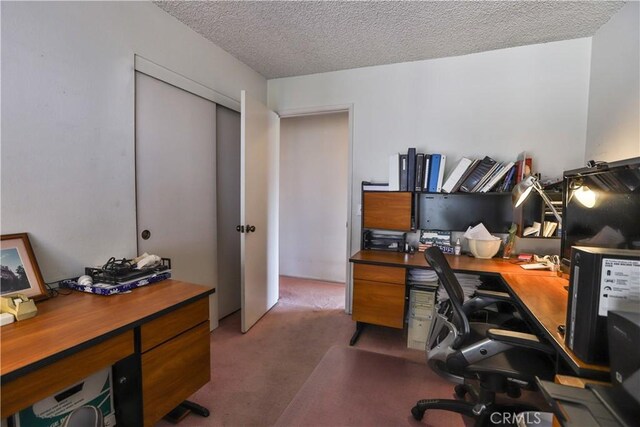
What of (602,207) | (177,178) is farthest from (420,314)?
(177,178)

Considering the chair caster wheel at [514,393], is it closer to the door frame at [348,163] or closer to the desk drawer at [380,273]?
the desk drawer at [380,273]

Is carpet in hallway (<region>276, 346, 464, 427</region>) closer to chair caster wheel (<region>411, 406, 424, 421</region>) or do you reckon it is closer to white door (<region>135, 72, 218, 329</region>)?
chair caster wheel (<region>411, 406, 424, 421</region>)

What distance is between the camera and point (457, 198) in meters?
2.61

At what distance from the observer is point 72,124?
1512 mm

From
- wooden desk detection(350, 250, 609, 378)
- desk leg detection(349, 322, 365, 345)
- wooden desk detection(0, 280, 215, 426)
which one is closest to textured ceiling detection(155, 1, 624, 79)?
wooden desk detection(350, 250, 609, 378)

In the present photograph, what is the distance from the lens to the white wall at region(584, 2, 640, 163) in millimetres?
1766

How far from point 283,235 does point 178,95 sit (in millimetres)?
2538

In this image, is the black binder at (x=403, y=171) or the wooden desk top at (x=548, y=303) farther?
the black binder at (x=403, y=171)

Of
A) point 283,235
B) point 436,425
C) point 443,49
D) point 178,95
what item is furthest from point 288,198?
point 436,425

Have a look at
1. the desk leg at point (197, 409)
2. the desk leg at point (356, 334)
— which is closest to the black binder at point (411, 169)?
the desk leg at point (356, 334)

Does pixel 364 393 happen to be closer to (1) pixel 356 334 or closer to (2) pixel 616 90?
(1) pixel 356 334

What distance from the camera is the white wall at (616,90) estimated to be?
1766 millimetres

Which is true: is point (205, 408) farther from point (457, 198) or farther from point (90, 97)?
point (457, 198)

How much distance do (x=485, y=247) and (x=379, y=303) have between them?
37.9 inches
